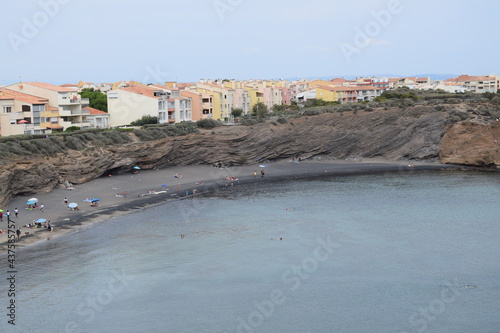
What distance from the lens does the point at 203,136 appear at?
2554 inches

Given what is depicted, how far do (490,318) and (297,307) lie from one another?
8432mm

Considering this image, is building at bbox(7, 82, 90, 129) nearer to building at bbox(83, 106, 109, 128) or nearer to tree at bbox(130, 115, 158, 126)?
building at bbox(83, 106, 109, 128)

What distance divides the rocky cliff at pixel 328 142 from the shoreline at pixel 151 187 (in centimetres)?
142

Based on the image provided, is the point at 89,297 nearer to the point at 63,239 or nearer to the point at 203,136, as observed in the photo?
the point at 63,239

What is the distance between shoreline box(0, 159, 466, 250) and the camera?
3903cm

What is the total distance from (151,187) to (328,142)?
87.7 ft

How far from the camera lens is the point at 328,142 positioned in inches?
2783

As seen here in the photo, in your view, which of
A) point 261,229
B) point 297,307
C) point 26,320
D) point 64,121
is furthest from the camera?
point 64,121

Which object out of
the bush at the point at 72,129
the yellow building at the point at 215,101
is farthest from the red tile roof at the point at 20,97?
the yellow building at the point at 215,101

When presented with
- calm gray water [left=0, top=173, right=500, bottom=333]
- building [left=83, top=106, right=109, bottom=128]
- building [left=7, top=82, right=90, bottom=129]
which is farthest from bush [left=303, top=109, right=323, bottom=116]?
calm gray water [left=0, top=173, right=500, bottom=333]

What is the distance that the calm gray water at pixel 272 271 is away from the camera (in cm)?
2539

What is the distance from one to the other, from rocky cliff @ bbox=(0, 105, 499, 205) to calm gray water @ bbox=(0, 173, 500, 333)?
13.3 meters

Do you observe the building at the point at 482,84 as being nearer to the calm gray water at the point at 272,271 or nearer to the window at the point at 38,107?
the calm gray water at the point at 272,271

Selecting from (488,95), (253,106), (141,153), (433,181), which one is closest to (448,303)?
(433,181)
